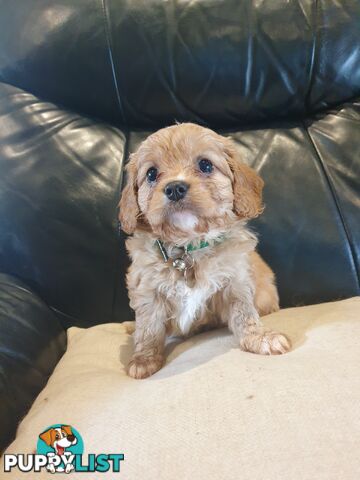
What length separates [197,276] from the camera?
54.2 inches

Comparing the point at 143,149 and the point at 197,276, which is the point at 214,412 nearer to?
the point at 197,276

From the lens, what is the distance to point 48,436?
0.99m

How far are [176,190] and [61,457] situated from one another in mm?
755

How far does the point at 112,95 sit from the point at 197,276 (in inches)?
38.8

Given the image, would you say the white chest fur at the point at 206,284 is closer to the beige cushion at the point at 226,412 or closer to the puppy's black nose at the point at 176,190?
the beige cushion at the point at 226,412

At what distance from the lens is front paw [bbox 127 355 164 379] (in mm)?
1294

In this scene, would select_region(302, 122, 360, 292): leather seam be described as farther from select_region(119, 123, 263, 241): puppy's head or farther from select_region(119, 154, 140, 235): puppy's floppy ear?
select_region(119, 154, 140, 235): puppy's floppy ear

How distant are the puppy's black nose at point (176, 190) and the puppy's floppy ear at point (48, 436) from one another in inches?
27.7

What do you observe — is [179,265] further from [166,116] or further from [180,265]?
[166,116]

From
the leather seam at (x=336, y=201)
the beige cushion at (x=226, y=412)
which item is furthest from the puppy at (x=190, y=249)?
the leather seam at (x=336, y=201)

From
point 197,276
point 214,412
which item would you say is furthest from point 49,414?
point 197,276

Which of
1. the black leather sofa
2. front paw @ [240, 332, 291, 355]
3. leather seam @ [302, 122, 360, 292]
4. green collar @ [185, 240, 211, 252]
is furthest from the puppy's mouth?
leather seam @ [302, 122, 360, 292]

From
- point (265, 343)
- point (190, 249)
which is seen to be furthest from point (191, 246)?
point (265, 343)

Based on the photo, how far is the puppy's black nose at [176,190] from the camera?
121cm
